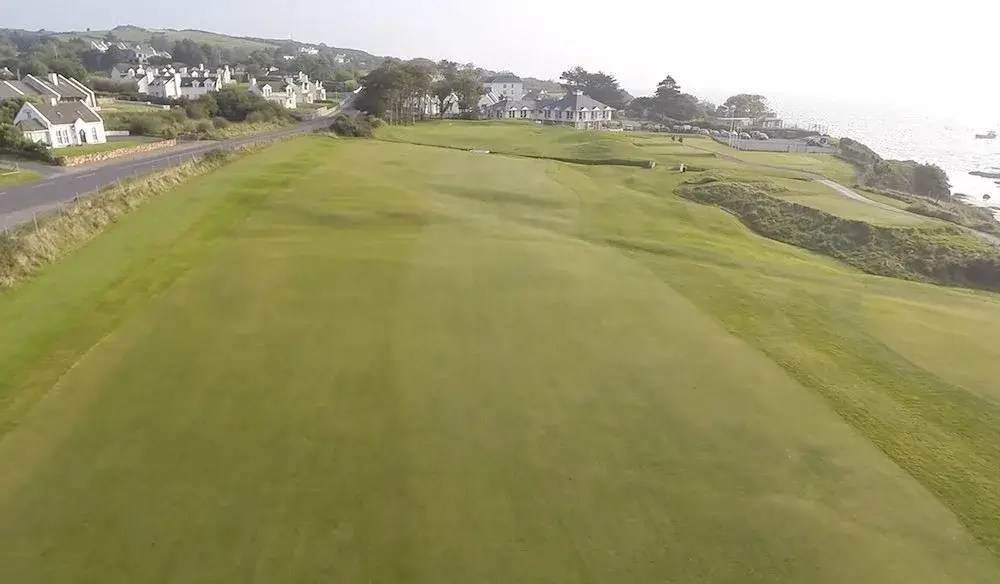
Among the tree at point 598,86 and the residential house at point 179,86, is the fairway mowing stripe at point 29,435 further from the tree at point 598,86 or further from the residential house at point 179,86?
the tree at point 598,86

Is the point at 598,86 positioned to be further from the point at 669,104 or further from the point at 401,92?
the point at 401,92

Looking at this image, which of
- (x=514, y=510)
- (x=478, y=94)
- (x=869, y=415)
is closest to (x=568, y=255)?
(x=869, y=415)

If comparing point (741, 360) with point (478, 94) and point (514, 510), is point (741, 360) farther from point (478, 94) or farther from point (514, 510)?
point (478, 94)

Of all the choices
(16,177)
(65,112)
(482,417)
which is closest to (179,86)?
(65,112)

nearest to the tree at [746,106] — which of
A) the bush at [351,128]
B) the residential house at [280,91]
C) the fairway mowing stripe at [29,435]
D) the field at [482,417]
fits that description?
the residential house at [280,91]

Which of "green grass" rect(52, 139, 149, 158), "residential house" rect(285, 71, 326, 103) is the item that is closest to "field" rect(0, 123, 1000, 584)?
"green grass" rect(52, 139, 149, 158)

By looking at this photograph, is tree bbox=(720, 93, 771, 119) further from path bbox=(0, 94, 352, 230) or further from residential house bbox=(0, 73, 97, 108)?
path bbox=(0, 94, 352, 230)

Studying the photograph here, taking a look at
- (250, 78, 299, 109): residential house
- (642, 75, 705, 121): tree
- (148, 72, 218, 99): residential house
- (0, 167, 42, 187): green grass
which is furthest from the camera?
(642, 75, 705, 121): tree
